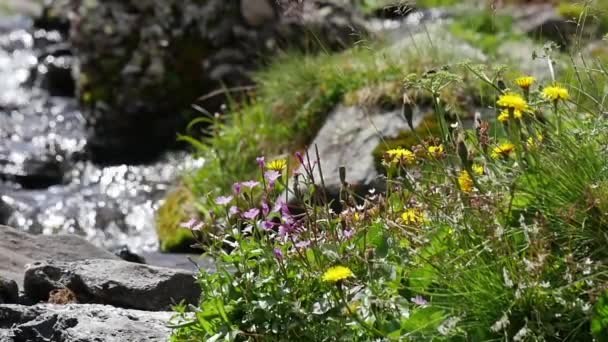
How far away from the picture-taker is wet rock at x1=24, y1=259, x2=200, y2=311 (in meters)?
4.28

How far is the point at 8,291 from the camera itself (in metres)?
4.33

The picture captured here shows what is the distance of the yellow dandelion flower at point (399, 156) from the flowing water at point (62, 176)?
4.46 m

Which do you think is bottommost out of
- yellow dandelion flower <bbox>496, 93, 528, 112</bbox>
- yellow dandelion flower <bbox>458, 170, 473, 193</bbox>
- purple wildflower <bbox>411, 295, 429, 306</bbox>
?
purple wildflower <bbox>411, 295, 429, 306</bbox>

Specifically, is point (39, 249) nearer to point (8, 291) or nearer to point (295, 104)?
point (8, 291)

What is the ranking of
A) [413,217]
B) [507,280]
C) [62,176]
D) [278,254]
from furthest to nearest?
[62,176] → [413,217] → [278,254] → [507,280]

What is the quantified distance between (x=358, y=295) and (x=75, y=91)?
9.31m

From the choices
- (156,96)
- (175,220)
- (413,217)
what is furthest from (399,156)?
(156,96)

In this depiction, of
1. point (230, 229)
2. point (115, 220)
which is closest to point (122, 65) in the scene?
point (115, 220)

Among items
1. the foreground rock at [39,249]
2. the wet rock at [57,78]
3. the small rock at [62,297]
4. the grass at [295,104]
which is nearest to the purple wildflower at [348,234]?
the small rock at [62,297]

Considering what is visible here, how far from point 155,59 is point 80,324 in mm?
7138

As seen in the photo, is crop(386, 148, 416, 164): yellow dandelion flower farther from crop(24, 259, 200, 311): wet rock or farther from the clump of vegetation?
crop(24, 259, 200, 311): wet rock

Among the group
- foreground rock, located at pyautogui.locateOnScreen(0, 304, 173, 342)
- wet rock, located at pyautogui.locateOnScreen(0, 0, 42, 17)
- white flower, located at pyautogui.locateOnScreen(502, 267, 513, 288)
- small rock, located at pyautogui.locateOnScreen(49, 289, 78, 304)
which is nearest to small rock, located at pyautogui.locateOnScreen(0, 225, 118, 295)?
small rock, located at pyautogui.locateOnScreen(49, 289, 78, 304)

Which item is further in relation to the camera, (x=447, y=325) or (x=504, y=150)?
(x=504, y=150)

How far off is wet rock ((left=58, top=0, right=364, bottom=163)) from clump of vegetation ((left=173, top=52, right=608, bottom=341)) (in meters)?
6.93
